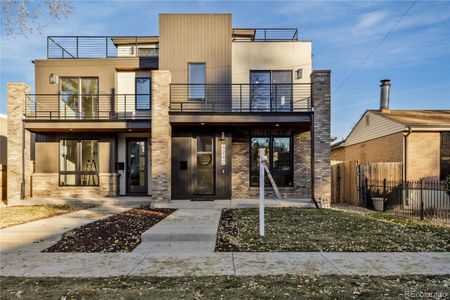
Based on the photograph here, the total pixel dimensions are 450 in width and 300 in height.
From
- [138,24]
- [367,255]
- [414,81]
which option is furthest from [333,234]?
[414,81]

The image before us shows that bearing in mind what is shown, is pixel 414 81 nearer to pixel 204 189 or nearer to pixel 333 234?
pixel 204 189

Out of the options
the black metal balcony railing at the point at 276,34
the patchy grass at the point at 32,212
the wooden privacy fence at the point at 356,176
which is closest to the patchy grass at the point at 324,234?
the wooden privacy fence at the point at 356,176

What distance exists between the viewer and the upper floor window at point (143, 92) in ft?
45.8

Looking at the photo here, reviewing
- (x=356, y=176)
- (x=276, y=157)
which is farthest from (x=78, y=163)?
(x=356, y=176)

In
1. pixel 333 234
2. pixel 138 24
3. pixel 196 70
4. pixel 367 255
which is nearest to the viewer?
pixel 367 255

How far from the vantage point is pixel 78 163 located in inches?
544

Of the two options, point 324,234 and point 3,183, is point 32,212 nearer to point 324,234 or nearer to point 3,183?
point 3,183

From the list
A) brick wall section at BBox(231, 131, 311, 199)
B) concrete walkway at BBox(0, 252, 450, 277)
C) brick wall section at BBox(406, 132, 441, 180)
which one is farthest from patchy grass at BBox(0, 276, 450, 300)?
brick wall section at BBox(406, 132, 441, 180)

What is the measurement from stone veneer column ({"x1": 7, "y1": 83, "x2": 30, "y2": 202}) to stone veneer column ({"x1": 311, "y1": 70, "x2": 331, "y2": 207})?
12.1 metres

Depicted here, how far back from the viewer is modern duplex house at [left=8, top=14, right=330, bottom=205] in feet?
37.6

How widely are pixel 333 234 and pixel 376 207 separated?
21.8ft

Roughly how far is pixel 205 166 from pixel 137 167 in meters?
3.65

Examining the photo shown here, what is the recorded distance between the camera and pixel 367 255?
17.8 ft

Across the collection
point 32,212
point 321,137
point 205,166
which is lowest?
point 32,212
